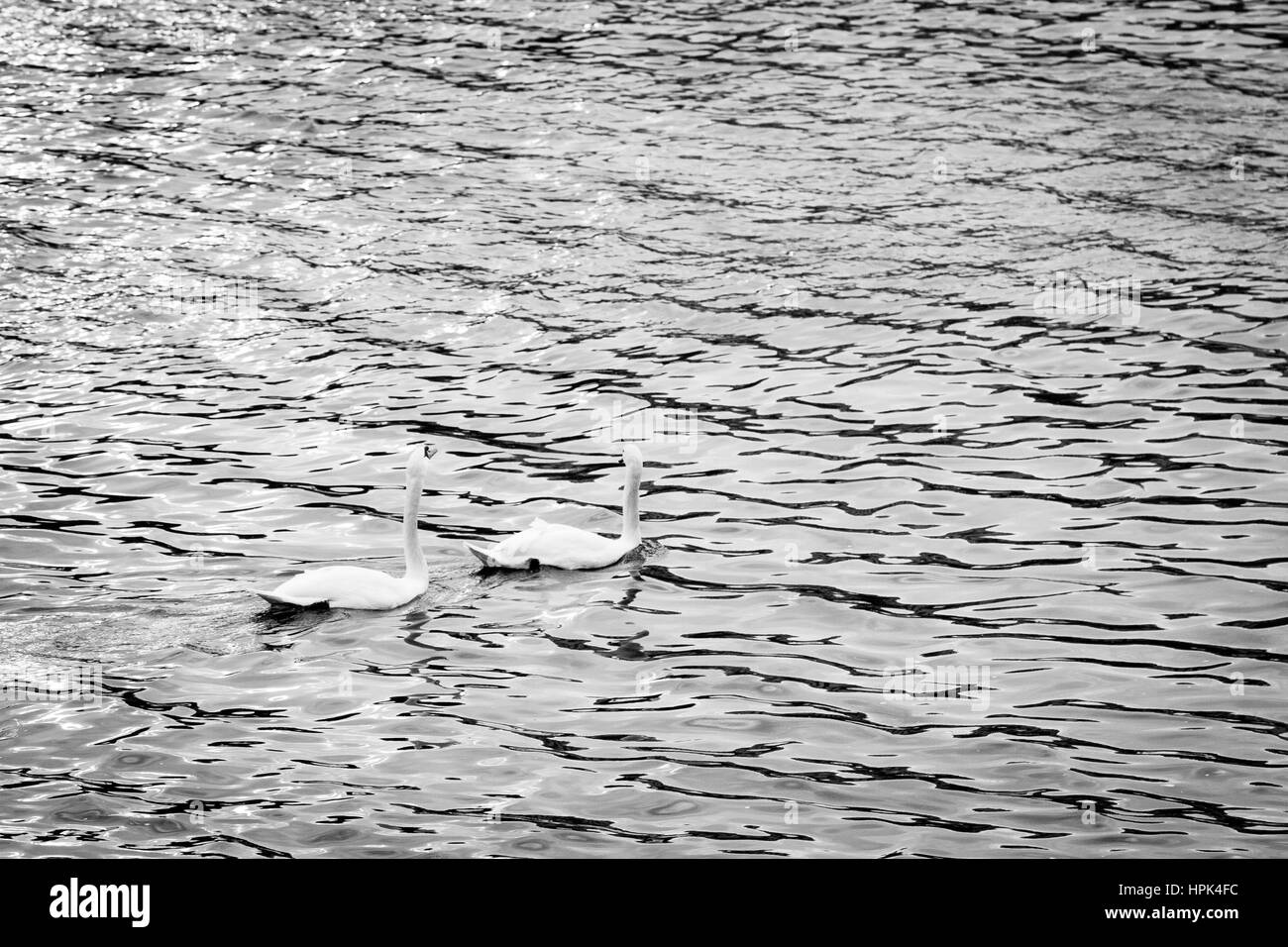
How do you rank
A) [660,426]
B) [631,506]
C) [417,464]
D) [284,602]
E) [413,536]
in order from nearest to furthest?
[284,602]
[413,536]
[417,464]
[631,506]
[660,426]

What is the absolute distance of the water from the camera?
8383 millimetres

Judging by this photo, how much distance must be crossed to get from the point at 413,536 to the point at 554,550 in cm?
103

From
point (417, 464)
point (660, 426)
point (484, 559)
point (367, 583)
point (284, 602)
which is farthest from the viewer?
point (660, 426)

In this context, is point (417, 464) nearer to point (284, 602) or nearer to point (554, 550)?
point (554, 550)

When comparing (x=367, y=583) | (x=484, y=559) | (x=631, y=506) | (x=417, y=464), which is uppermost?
(x=417, y=464)

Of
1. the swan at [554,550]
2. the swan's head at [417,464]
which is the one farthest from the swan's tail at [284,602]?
the swan at [554,550]

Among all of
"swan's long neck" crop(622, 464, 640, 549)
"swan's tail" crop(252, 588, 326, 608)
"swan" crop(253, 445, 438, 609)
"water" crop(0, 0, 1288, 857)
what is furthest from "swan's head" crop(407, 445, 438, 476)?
"swan's long neck" crop(622, 464, 640, 549)

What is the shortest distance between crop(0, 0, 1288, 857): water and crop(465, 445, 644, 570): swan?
0.49 feet

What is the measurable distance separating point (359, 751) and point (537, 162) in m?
12.9

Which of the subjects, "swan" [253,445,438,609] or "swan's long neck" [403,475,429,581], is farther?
"swan's long neck" [403,475,429,581]

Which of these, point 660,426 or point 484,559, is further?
point 660,426

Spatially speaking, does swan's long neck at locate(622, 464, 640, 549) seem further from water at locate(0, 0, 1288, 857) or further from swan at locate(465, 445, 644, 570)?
water at locate(0, 0, 1288, 857)

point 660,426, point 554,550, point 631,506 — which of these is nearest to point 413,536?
point 554,550

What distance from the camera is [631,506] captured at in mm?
11531
